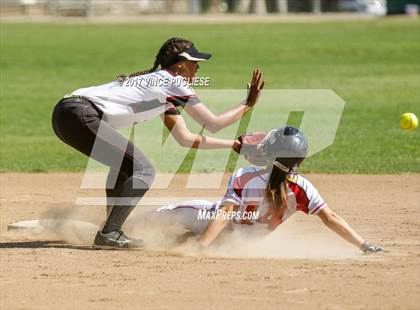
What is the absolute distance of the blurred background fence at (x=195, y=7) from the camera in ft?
191

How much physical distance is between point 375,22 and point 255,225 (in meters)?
41.4

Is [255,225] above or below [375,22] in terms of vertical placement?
above

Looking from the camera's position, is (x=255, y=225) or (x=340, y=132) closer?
(x=255, y=225)

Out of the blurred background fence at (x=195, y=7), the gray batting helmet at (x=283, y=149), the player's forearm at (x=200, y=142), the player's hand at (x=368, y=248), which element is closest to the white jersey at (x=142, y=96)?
the player's forearm at (x=200, y=142)

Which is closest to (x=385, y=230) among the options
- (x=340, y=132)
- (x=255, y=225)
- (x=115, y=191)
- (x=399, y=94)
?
(x=255, y=225)

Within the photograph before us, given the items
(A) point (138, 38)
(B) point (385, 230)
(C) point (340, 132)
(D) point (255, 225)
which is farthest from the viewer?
(A) point (138, 38)

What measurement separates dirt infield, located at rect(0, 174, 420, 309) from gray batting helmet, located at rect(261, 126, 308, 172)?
898mm

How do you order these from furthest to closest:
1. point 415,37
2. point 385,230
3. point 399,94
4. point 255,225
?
point 415,37
point 399,94
point 385,230
point 255,225

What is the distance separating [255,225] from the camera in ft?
30.0

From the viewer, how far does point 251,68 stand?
29219 mm

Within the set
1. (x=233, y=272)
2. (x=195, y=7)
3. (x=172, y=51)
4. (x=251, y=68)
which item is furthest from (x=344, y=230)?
(x=195, y=7)

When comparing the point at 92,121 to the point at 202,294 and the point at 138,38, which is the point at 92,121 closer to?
the point at 202,294

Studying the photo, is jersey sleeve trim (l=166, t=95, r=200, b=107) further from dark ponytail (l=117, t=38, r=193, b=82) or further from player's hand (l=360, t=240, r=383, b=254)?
player's hand (l=360, t=240, r=383, b=254)

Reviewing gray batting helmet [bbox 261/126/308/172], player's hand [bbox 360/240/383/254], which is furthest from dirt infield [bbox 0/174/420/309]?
gray batting helmet [bbox 261/126/308/172]
